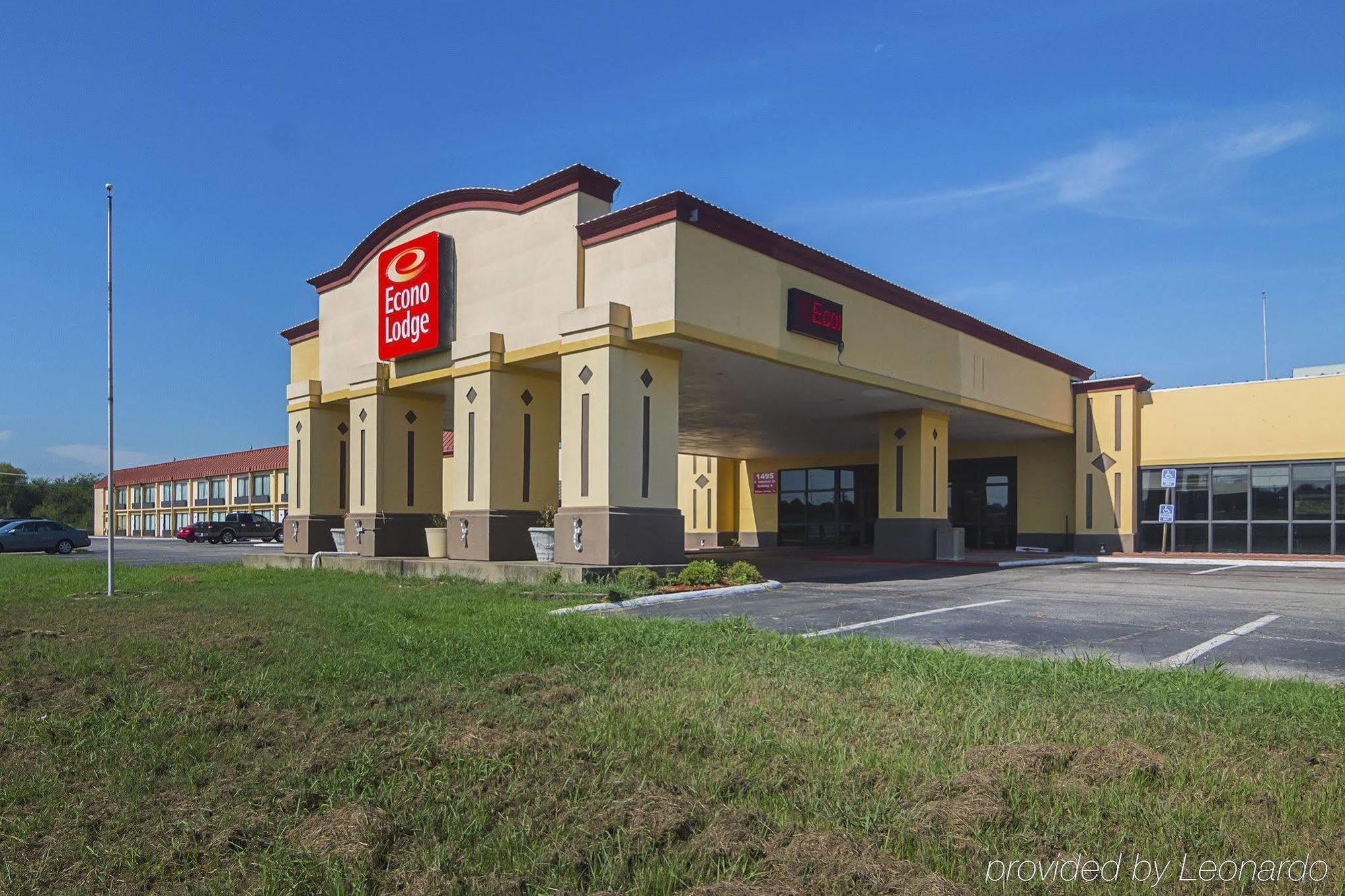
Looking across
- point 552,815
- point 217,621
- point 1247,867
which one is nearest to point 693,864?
point 552,815

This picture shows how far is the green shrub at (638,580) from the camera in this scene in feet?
50.7

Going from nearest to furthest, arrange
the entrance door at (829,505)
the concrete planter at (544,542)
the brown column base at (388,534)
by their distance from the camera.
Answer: the concrete planter at (544,542) → the brown column base at (388,534) → the entrance door at (829,505)

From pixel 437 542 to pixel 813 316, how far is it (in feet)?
32.6

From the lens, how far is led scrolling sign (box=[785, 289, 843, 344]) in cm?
1947

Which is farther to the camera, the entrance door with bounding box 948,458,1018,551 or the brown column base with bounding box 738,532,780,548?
the brown column base with bounding box 738,532,780,548

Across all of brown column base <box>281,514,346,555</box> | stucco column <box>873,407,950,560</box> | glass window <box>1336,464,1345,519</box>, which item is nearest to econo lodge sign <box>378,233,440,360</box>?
brown column base <box>281,514,346,555</box>

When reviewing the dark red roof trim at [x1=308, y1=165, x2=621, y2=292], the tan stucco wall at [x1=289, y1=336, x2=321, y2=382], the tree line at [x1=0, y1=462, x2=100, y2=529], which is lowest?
the tree line at [x1=0, y1=462, x2=100, y2=529]

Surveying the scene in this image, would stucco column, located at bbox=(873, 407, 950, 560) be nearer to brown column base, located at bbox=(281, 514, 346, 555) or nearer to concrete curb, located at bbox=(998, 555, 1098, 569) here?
concrete curb, located at bbox=(998, 555, 1098, 569)

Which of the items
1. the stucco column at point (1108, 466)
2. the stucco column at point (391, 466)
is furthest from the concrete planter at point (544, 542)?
the stucco column at point (1108, 466)

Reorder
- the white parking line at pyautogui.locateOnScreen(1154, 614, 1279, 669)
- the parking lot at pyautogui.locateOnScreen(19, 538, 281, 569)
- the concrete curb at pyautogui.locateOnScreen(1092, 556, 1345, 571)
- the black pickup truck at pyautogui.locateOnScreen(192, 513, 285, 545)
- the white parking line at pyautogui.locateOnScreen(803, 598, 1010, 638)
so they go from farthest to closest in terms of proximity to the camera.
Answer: the black pickup truck at pyautogui.locateOnScreen(192, 513, 285, 545), the parking lot at pyautogui.locateOnScreen(19, 538, 281, 569), the concrete curb at pyautogui.locateOnScreen(1092, 556, 1345, 571), the white parking line at pyautogui.locateOnScreen(803, 598, 1010, 638), the white parking line at pyautogui.locateOnScreen(1154, 614, 1279, 669)

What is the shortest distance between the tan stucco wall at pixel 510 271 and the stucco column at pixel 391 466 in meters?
1.04

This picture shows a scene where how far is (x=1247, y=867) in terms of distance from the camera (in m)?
3.96

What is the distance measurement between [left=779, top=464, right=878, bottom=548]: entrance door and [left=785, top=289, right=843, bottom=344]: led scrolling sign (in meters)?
16.9

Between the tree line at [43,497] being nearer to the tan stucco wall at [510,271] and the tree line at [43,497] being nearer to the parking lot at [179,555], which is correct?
the parking lot at [179,555]
